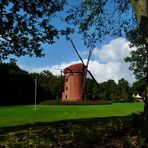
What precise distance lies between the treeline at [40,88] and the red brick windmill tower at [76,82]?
16.9 ft

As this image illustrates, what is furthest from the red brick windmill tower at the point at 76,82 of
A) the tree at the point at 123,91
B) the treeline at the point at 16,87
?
the tree at the point at 123,91

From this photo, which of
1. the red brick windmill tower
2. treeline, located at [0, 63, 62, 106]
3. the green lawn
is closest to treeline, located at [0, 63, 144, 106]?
treeline, located at [0, 63, 62, 106]

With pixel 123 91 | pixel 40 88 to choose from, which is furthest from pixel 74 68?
pixel 123 91

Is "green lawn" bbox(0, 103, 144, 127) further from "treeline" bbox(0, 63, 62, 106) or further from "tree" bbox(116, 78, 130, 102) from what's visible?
"tree" bbox(116, 78, 130, 102)

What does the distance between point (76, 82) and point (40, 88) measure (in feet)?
41.2

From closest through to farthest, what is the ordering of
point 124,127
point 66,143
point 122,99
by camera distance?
point 66,143 → point 124,127 → point 122,99

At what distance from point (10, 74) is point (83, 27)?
102 metres

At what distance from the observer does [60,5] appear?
20.9 m

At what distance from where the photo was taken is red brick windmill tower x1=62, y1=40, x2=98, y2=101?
127m

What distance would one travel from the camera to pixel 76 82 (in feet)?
422

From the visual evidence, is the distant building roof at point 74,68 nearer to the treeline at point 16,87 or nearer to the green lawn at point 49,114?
the treeline at point 16,87

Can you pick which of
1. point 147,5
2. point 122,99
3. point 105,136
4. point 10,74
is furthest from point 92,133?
point 122,99

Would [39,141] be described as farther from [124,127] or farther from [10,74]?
[10,74]

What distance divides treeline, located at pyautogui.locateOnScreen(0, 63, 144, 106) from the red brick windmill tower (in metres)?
5.16
